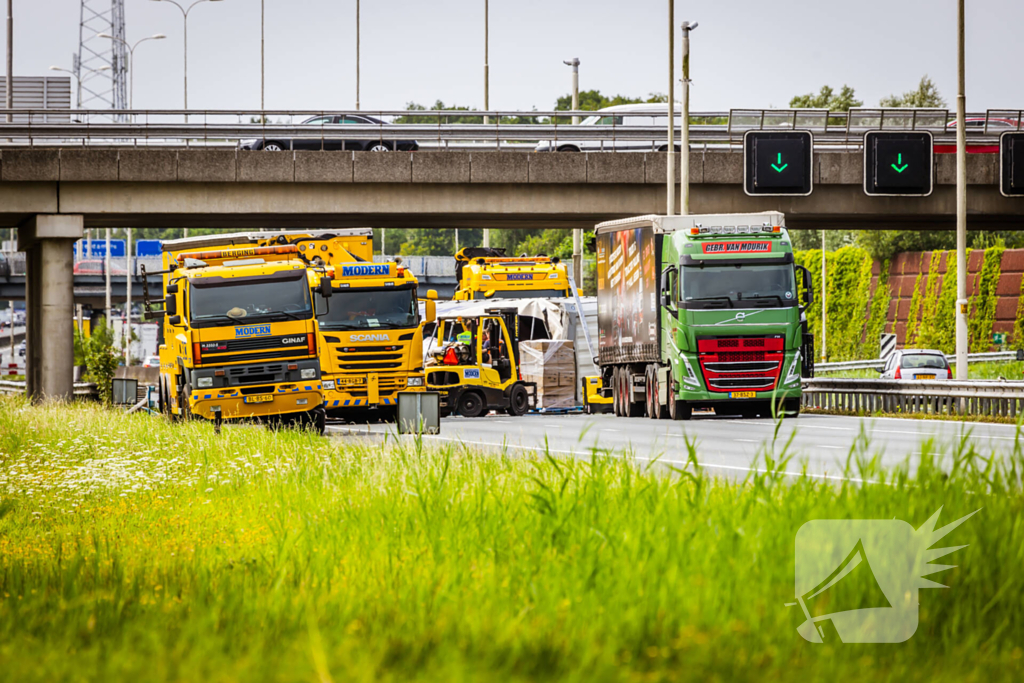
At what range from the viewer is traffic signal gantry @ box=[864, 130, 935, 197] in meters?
36.9

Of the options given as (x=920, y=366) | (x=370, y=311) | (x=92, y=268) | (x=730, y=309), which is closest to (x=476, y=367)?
(x=370, y=311)

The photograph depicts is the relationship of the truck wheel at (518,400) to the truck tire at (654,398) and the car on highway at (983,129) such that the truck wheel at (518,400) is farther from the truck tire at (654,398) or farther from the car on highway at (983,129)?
the car on highway at (983,129)

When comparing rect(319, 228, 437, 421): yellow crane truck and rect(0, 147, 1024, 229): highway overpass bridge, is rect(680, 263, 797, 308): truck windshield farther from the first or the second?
rect(0, 147, 1024, 229): highway overpass bridge

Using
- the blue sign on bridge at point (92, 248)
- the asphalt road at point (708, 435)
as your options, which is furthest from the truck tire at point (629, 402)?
the blue sign on bridge at point (92, 248)

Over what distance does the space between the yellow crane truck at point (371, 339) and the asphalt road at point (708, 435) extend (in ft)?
2.74

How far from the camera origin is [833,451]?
17047mm

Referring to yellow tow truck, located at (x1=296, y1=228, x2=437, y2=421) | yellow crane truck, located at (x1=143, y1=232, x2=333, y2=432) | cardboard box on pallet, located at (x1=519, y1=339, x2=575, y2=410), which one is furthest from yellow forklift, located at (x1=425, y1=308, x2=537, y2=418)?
yellow crane truck, located at (x1=143, y1=232, x2=333, y2=432)

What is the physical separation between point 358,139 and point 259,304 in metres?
16.1

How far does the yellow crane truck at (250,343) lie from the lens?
2300cm

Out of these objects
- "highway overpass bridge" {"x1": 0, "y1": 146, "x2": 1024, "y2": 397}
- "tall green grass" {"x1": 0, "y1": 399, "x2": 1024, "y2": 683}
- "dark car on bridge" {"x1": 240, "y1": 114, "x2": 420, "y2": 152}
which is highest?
"dark car on bridge" {"x1": 240, "y1": 114, "x2": 420, "y2": 152}

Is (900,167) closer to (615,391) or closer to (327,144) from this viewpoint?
(615,391)

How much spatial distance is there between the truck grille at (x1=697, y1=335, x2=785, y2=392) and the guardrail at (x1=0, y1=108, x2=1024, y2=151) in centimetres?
1383

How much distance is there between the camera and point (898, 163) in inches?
1452

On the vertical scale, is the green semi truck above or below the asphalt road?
above
